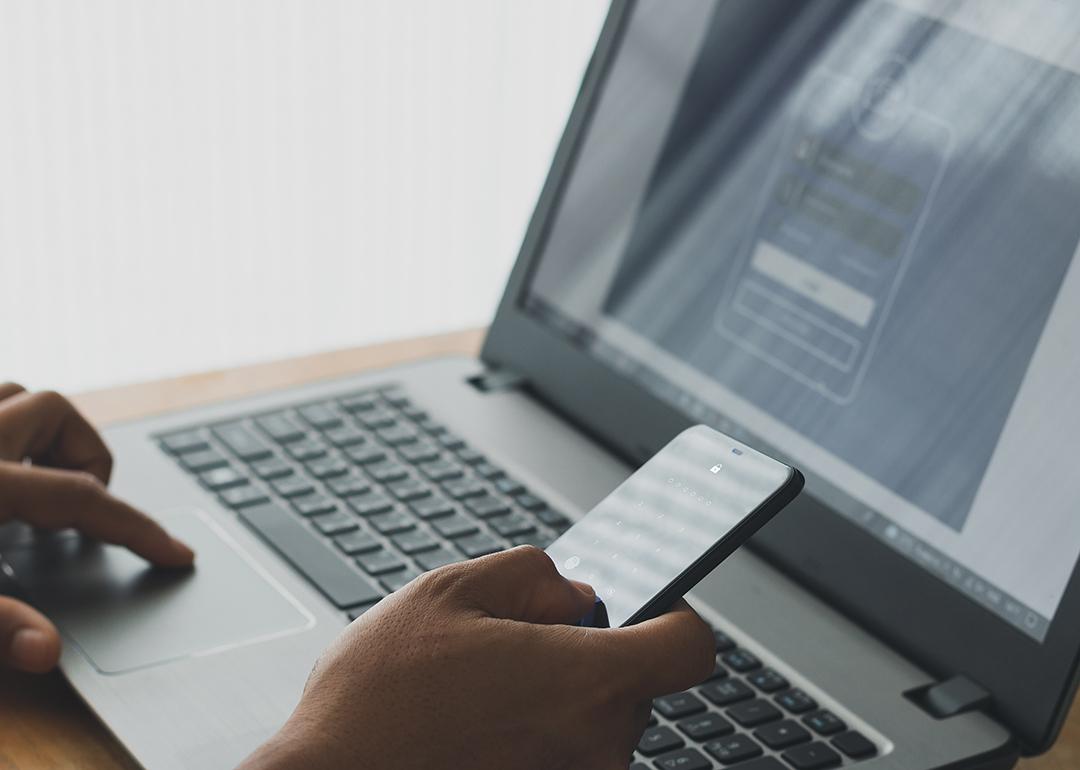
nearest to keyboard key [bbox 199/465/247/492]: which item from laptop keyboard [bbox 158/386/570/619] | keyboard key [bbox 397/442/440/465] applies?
laptop keyboard [bbox 158/386/570/619]

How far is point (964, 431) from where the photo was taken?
2.32 feet

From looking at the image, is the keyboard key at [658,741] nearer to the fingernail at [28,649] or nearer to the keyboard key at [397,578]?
the keyboard key at [397,578]

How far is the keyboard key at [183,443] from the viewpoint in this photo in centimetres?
87

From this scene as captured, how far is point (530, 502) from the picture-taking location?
83cm

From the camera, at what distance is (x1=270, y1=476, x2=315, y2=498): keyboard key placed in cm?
82

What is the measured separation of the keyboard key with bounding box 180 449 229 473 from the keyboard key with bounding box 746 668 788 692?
361 millimetres

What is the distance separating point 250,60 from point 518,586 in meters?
1.44

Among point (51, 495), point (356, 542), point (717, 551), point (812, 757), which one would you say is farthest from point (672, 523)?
point (51, 495)

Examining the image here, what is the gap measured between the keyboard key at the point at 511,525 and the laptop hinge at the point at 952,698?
0.24 metres

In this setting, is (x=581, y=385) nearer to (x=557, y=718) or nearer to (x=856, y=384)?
(x=856, y=384)

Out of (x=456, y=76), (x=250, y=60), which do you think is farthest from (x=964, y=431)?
(x=456, y=76)

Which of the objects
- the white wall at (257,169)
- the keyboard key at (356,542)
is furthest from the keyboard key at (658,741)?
the white wall at (257,169)

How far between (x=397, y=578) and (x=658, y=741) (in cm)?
19

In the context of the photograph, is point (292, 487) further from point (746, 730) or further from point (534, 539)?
point (746, 730)
